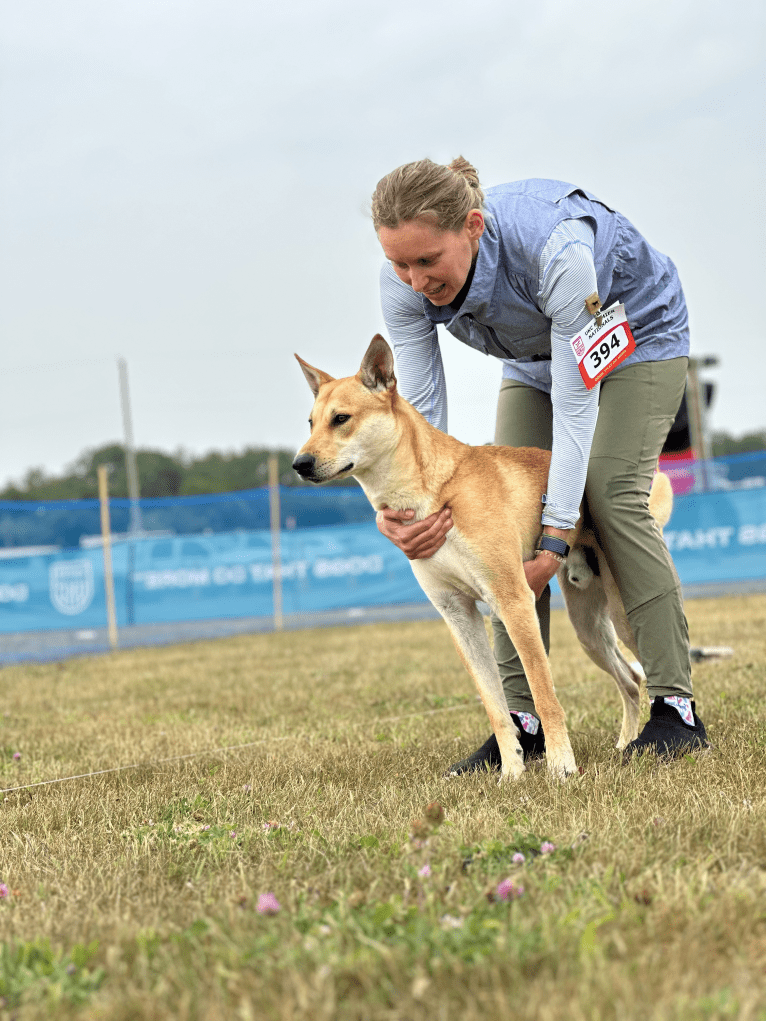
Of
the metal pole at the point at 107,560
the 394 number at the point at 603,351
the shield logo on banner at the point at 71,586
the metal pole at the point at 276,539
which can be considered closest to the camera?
the 394 number at the point at 603,351

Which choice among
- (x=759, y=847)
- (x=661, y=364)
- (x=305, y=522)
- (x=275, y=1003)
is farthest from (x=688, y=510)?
(x=275, y=1003)

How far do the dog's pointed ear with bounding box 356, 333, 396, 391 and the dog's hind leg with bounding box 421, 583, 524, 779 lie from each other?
2.61ft

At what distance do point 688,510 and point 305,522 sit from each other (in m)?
6.06

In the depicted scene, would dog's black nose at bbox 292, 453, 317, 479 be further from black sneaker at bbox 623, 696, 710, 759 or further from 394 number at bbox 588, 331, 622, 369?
black sneaker at bbox 623, 696, 710, 759

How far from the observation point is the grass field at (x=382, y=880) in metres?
1.44

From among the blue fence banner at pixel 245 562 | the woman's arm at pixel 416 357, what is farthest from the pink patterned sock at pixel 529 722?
the blue fence banner at pixel 245 562

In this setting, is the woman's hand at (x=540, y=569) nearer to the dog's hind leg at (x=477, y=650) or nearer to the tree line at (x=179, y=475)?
the dog's hind leg at (x=477, y=650)

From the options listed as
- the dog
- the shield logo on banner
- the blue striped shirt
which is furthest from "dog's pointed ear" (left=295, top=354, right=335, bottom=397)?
the shield logo on banner

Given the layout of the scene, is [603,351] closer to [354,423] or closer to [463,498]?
[463,498]

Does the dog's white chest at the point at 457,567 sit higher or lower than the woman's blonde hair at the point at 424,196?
lower

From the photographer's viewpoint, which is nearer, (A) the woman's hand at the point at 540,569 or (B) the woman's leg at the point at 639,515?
(A) the woman's hand at the point at 540,569

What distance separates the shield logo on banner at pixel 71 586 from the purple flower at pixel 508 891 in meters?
11.1

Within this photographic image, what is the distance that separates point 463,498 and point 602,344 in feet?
2.49

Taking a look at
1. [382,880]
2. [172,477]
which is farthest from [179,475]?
[382,880]
